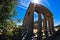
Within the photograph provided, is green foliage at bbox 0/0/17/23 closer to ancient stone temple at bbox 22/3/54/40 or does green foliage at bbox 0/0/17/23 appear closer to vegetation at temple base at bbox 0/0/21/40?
vegetation at temple base at bbox 0/0/21/40

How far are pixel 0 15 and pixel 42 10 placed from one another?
218 centimetres

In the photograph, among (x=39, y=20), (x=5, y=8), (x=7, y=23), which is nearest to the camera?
(x=5, y=8)

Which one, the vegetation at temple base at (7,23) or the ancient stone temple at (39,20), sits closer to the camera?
the vegetation at temple base at (7,23)

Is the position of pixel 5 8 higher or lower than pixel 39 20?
higher

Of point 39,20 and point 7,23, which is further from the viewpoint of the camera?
point 39,20

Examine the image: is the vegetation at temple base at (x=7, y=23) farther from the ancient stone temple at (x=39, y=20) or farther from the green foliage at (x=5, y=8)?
the ancient stone temple at (x=39, y=20)

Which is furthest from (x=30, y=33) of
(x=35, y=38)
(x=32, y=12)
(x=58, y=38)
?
(x=58, y=38)

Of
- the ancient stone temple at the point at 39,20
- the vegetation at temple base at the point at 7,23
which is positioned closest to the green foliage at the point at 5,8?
the vegetation at temple base at the point at 7,23

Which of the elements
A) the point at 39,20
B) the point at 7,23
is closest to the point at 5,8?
the point at 7,23

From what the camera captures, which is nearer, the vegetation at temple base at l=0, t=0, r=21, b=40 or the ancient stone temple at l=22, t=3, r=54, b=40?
the vegetation at temple base at l=0, t=0, r=21, b=40

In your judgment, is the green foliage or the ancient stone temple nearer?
the green foliage

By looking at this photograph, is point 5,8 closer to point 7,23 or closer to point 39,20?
point 7,23

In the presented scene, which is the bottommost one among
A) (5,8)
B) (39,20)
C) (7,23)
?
(7,23)

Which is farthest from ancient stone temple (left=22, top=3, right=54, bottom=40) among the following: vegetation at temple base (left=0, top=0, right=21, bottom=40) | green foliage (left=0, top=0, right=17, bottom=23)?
green foliage (left=0, top=0, right=17, bottom=23)
